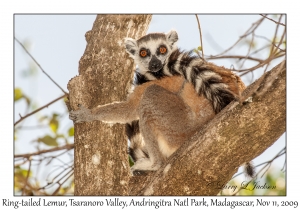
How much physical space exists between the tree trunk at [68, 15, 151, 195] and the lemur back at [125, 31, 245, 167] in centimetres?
28

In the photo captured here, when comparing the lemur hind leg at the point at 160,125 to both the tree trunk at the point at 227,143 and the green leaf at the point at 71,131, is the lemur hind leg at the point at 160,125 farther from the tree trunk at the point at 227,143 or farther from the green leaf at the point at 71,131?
the green leaf at the point at 71,131

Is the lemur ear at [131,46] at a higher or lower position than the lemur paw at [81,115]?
higher

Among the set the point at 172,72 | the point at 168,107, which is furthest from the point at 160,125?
the point at 172,72

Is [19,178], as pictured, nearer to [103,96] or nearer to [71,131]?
[71,131]

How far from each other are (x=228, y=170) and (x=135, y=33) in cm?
256

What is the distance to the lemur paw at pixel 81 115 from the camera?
4602 mm

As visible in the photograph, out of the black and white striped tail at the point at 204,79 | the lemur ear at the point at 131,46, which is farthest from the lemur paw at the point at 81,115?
the black and white striped tail at the point at 204,79

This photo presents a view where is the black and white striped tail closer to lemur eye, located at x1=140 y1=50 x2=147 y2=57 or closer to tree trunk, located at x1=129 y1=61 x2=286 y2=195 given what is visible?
tree trunk, located at x1=129 y1=61 x2=286 y2=195

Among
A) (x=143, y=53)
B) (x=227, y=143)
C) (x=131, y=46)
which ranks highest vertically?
(x=143, y=53)

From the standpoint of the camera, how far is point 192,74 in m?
4.67

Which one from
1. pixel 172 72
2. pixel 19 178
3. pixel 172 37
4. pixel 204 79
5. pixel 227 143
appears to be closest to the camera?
pixel 227 143

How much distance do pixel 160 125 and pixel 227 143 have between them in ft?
4.50

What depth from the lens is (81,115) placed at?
4684 mm

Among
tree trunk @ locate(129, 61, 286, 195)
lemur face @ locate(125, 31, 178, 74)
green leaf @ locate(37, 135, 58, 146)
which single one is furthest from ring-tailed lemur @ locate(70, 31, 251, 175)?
green leaf @ locate(37, 135, 58, 146)
